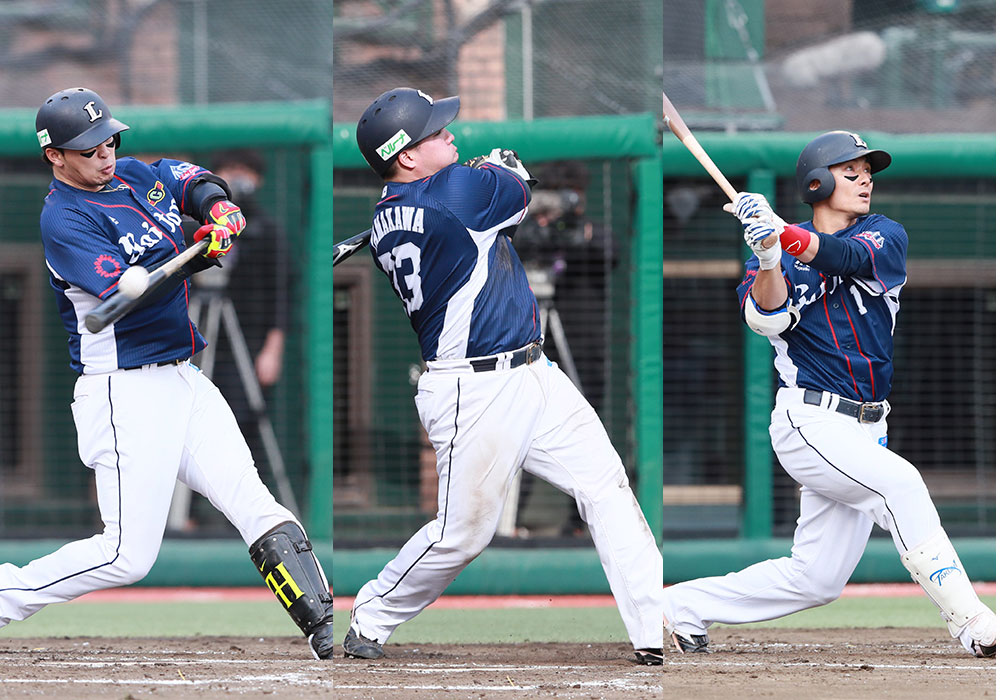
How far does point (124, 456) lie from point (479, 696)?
119cm

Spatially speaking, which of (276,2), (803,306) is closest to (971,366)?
(803,306)

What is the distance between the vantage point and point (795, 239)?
3428mm

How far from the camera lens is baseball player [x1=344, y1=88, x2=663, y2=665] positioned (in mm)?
3451

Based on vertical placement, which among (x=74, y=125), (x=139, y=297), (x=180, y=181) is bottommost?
(x=139, y=297)

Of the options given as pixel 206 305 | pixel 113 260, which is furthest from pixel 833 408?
pixel 206 305

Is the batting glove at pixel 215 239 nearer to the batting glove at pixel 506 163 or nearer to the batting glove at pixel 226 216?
the batting glove at pixel 226 216

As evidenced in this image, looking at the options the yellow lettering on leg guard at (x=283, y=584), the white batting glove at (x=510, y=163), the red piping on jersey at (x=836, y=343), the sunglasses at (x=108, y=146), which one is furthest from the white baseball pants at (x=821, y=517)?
the sunglasses at (x=108, y=146)

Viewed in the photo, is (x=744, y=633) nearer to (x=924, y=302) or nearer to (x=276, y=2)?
(x=924, y=302)

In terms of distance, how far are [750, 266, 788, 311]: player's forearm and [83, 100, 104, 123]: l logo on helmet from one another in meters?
1.92

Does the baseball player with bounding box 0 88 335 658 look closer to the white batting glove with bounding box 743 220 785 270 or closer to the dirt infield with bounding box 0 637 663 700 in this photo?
the dirt infield with bounding box 0 637 663 700

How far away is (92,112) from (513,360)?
1370 millimetres

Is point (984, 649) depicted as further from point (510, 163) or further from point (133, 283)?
point (133, 283)

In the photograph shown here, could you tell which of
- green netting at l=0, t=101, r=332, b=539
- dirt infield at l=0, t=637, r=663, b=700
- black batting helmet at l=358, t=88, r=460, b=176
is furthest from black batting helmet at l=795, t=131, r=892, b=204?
green netting at l=0, t=101, r=332, b=539

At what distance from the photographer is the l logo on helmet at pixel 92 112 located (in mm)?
3449
